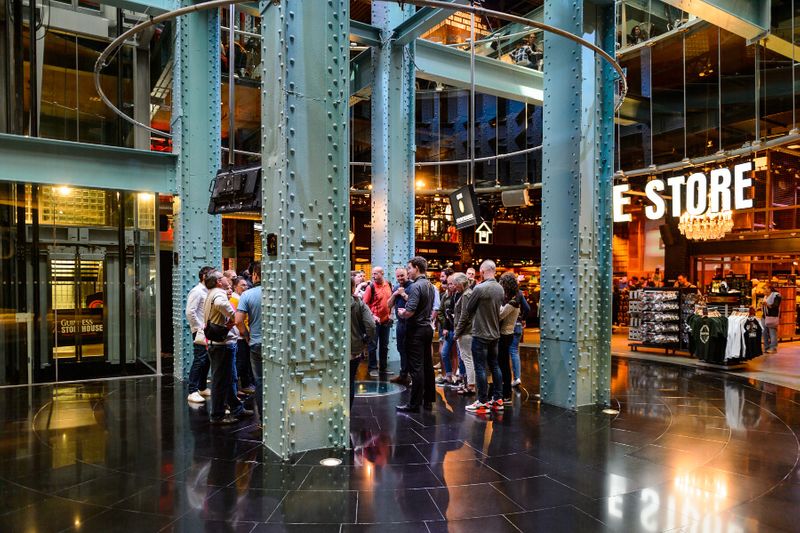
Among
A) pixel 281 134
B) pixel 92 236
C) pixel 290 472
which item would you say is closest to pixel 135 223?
pixel 92 236

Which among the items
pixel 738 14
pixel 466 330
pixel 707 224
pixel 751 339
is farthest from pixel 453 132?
pixel 466 330

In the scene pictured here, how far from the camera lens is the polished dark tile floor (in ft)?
12.5

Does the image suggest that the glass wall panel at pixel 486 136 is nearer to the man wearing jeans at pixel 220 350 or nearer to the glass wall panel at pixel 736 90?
the glass wall panel at pixel 736 90

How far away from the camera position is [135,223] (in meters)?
10.7

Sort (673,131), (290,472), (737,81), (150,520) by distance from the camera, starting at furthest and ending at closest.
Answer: (673,131)
(737,81)
(290,472)
(150,520)

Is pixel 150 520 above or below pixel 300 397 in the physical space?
below

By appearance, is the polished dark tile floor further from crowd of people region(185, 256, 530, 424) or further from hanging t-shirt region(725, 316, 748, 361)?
hanging t-shirt region(725, 316, 748, 361)

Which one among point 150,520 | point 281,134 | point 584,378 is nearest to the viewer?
Answer: point 150,520

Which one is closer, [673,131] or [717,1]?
[717,1]

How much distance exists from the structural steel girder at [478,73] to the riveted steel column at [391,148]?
61 cm

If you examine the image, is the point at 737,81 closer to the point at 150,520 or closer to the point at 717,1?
the point at 717,1

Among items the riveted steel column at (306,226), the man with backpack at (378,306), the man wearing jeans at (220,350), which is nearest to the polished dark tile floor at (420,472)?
the man wearing jeans at (220,350)

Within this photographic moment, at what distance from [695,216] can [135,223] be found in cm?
1375

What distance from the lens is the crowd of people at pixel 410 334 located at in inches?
245
